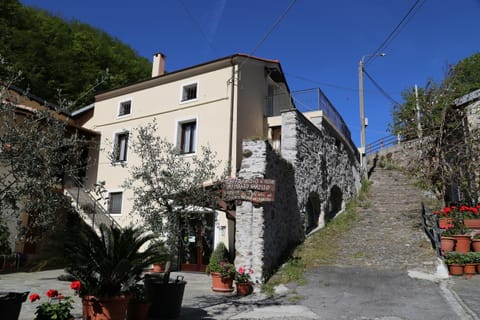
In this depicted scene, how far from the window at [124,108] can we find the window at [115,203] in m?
3.91

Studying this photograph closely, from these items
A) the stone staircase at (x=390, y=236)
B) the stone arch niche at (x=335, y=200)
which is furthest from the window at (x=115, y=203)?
the stone staircase at (x=390, y=236)

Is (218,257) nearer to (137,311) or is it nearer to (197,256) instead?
(197,256)

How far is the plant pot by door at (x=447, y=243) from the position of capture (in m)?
9.87

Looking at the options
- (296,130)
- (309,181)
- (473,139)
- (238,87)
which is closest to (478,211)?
(473,139)

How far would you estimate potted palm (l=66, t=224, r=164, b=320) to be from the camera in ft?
17.0

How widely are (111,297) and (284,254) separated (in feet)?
22.4

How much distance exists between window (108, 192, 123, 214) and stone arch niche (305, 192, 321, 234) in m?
8.05

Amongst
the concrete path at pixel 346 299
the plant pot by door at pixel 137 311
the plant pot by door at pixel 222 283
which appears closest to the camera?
the plant pot by door at pixel 137 311

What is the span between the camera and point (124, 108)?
17.5 m

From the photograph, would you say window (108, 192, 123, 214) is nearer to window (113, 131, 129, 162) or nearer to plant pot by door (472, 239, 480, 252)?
window (113, 131, 129, 162)

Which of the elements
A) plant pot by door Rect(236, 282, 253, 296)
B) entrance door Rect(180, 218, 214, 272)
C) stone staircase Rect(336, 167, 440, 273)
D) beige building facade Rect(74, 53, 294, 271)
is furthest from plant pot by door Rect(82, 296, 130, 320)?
entrance door Rect(180, 218, 214, 272)

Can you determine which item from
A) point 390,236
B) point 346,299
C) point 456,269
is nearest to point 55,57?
point 390,236

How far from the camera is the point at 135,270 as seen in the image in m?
5.79

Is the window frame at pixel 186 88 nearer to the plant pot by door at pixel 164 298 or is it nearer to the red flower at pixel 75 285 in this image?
the plant pot by door at pixel 164 298
